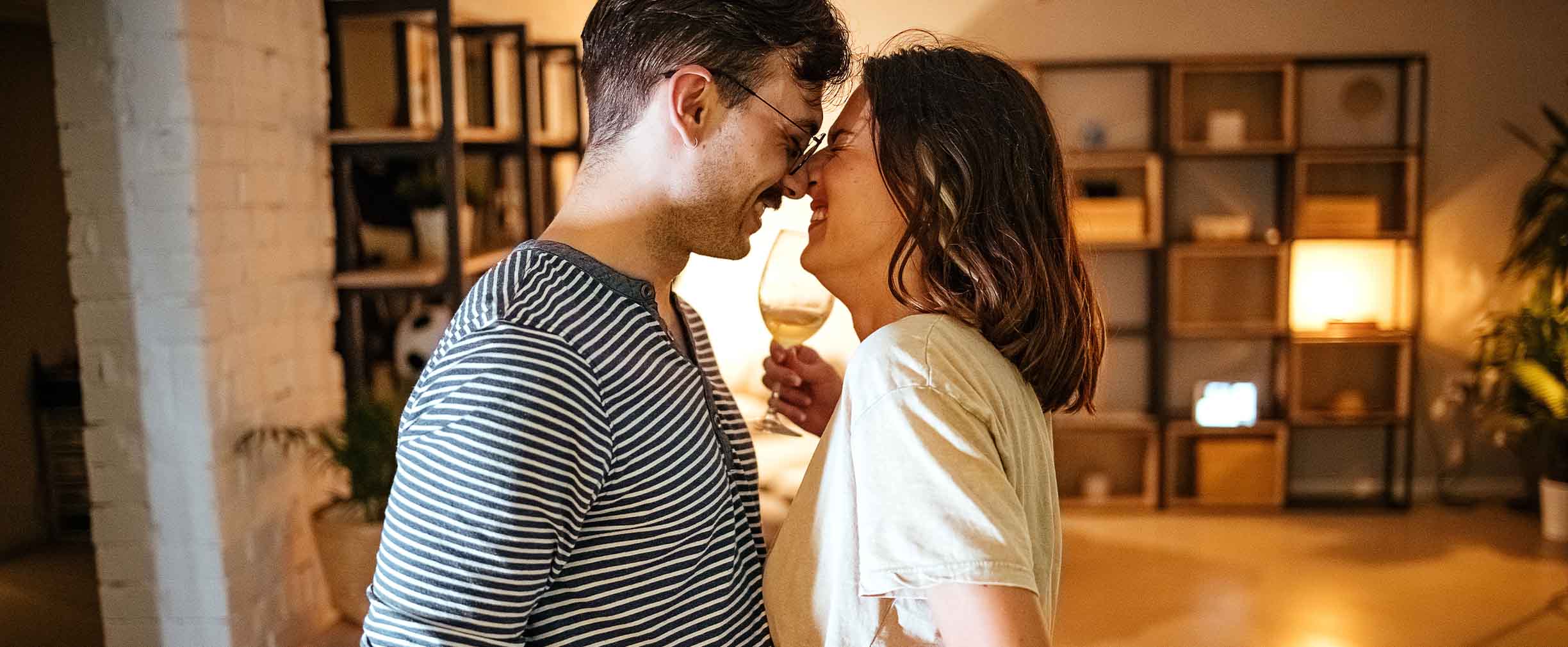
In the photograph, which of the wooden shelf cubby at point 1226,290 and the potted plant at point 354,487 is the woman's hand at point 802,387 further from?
the wooden shelf cubby at point 1226,290

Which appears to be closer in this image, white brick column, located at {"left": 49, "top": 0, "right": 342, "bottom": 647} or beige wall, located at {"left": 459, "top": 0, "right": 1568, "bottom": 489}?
white brick column, located at {"left": 49, "top": 0, "right": 342, "bottom": 647}

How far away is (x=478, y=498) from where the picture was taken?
2.67 ft

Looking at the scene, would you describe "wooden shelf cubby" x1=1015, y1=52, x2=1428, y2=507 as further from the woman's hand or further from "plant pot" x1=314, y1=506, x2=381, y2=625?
the woman's hand

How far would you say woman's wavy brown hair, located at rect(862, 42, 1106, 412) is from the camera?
3.47 ft

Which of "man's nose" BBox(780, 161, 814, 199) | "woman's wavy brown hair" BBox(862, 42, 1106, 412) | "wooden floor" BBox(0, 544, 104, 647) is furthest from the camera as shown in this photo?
"wooden floor" BBox(0, 544, 104, 647)

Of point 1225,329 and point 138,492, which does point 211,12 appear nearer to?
point 138,492

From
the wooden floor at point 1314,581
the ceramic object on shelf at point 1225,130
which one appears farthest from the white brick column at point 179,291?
the ceramic object on shelf at point 1225,130

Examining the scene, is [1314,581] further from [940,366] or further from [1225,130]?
[940,366]

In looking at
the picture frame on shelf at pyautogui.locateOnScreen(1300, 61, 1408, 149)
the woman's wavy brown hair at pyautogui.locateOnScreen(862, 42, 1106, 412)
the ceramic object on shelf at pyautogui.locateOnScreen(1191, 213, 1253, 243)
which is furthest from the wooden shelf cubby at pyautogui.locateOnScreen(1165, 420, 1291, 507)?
the woman's wavy brown hair at pyautogui.locateOnScreen(862, 42, 1106, 412)

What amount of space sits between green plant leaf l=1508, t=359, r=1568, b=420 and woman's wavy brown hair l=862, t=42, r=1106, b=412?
417 centimetres

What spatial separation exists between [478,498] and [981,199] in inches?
20.9

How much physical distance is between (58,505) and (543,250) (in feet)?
11.9

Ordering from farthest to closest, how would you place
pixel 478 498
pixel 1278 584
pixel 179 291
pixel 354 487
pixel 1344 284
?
pixel 1344 284 → pixel 1278 584 → pixel 354 487 → pixel 179 291 → pixel 478 498

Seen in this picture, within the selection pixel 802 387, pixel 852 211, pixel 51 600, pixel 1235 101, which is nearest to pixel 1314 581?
pixel 1235 101
